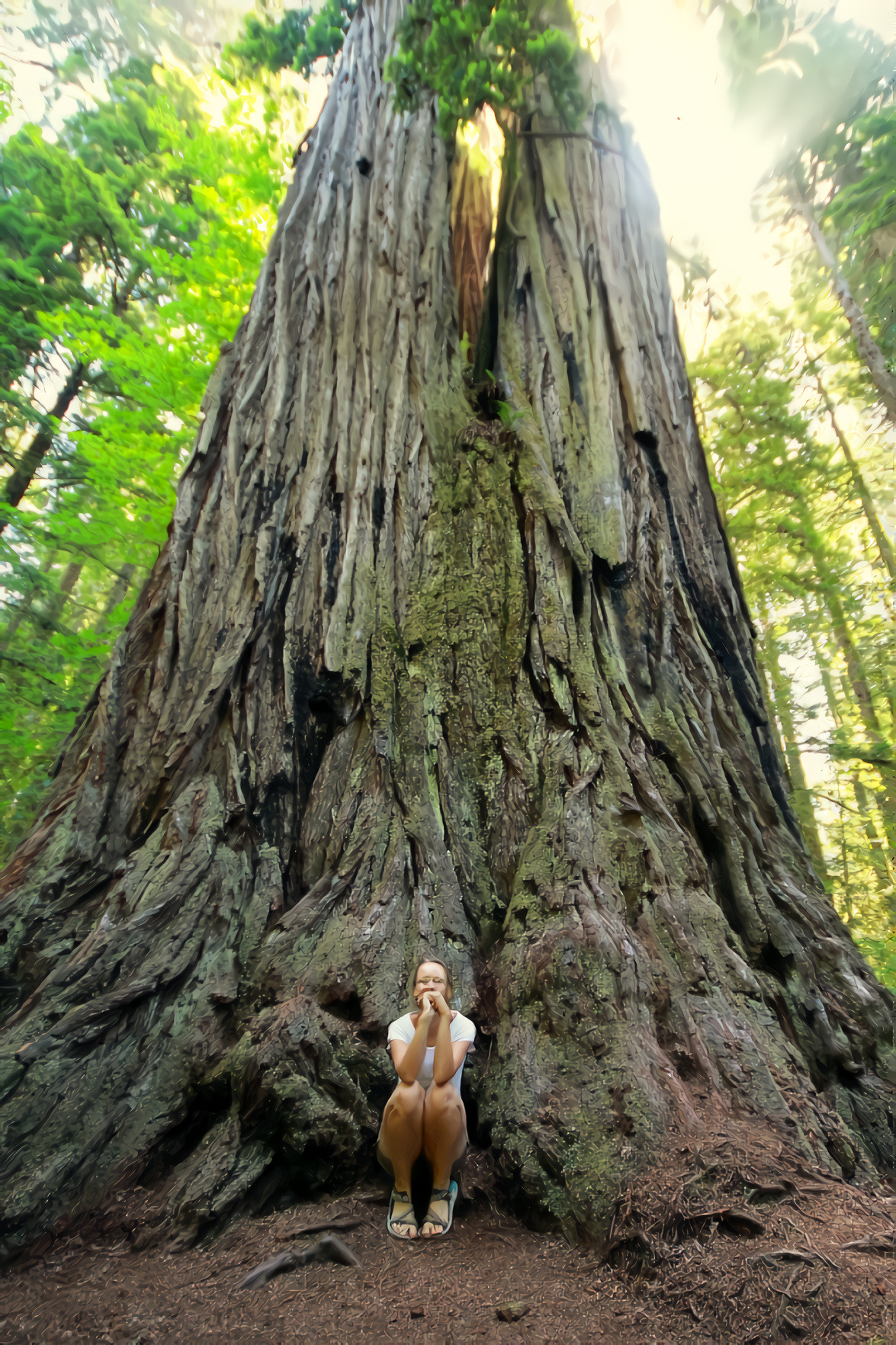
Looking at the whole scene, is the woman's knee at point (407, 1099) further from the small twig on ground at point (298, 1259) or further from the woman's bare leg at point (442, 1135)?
the small twig on ground at point (298, 1259)

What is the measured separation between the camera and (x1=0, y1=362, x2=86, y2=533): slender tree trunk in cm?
948

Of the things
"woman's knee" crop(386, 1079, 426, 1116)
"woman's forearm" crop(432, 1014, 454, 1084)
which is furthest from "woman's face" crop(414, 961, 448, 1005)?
"woman's knee" crop(386, 1079, 426, 1116)

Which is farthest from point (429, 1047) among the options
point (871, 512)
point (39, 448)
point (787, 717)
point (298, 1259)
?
point (787, 717)

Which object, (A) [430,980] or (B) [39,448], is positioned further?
(B) [39,448]

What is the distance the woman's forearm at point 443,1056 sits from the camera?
2.25 metres

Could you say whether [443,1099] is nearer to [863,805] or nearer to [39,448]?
[39,448]

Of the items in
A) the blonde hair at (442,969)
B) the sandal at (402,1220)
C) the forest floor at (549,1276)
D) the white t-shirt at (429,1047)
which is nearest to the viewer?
the forest floor at (549,1276)

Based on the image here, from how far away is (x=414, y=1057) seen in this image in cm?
224

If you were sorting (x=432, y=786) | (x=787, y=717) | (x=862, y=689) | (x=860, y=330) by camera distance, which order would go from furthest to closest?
(x=787, y=717) < (x=862, y=689) < (x=860, y=330) < (x=432, y=786)

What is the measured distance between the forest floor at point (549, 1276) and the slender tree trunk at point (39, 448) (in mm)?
9091

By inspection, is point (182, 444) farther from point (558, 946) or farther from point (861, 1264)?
point (861, 1264)

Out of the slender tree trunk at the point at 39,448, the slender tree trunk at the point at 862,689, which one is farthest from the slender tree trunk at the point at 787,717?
the slender tree trunk at the point at 39,448

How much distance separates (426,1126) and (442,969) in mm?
477

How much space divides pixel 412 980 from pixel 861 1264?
157 cm
